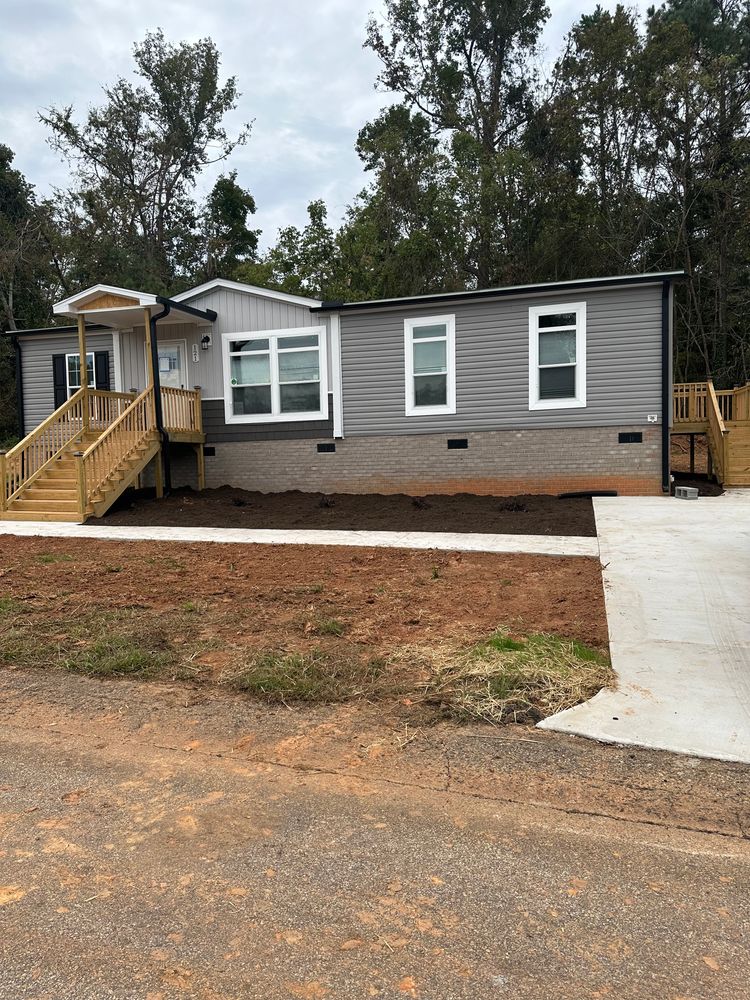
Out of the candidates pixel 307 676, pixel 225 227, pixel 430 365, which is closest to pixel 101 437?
pixel 430 365

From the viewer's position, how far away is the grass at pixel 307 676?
12.8ft

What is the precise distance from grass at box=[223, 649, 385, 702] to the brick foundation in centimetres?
903

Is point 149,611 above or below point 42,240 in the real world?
below

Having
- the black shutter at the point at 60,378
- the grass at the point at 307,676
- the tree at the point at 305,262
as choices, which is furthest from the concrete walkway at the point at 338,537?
the tree at the point at 305,262

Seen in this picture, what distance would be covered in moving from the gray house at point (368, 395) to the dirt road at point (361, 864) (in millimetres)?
9339

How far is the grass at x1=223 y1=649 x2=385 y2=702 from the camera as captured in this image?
12.8ft

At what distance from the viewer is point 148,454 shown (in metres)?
13.0

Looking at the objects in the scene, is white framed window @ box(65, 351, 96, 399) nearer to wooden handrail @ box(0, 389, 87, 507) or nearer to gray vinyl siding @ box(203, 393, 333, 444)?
wooden handrail @ box(0, 389, 87, 507)

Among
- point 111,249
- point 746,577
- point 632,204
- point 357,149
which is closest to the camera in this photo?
point 746,577

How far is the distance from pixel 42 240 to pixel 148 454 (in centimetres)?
2019

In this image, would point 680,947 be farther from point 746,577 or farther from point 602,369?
point 602,369

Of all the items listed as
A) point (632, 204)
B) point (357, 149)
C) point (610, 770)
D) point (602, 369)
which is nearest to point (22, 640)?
point (610, 770)

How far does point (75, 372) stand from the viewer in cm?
1611

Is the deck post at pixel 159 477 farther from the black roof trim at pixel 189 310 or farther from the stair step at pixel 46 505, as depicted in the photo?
the black roof trim at pixel 189 310
